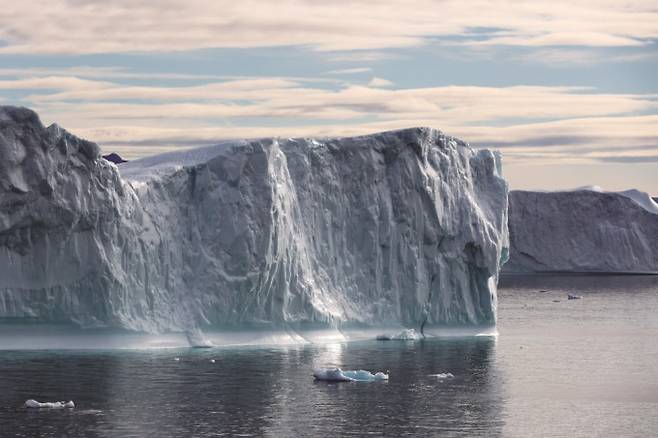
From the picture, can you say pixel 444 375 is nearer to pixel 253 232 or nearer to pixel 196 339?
pixel 253 232

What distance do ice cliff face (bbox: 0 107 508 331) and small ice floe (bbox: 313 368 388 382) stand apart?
243 inches

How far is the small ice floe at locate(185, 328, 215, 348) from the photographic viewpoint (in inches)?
1500

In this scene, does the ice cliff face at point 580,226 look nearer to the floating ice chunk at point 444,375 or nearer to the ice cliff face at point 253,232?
the ice cliff face at point 253,232

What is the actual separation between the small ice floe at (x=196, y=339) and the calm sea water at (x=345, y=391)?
287 mm

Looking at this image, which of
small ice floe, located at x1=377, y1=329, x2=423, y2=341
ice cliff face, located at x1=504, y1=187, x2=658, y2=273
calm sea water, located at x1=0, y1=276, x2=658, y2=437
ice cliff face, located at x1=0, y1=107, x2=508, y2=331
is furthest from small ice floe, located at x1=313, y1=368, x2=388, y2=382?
ice cliff face, located at x1=504, y1=187, x2=658, y2=273

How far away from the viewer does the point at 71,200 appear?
35.9 meters

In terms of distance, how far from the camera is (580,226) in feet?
323

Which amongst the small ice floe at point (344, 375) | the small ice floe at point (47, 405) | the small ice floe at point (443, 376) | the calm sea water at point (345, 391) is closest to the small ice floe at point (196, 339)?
the calm sea water at point (345, 391)

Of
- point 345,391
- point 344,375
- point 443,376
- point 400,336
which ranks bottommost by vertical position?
point 345,391

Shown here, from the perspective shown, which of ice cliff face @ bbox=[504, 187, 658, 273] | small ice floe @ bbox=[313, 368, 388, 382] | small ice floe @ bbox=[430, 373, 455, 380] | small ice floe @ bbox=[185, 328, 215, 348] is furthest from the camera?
ice cliff face @ bbox=[504, 187, 658, 273]

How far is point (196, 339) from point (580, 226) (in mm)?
64700

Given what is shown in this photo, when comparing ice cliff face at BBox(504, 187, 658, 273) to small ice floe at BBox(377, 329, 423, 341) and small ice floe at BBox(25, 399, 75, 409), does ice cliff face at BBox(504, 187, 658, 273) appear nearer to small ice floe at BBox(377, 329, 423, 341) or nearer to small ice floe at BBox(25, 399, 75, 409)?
small ice floe at BBox(377, 329, 423, 341)

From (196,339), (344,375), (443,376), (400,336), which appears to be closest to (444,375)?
(443,376)

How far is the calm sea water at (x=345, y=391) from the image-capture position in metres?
26.7
